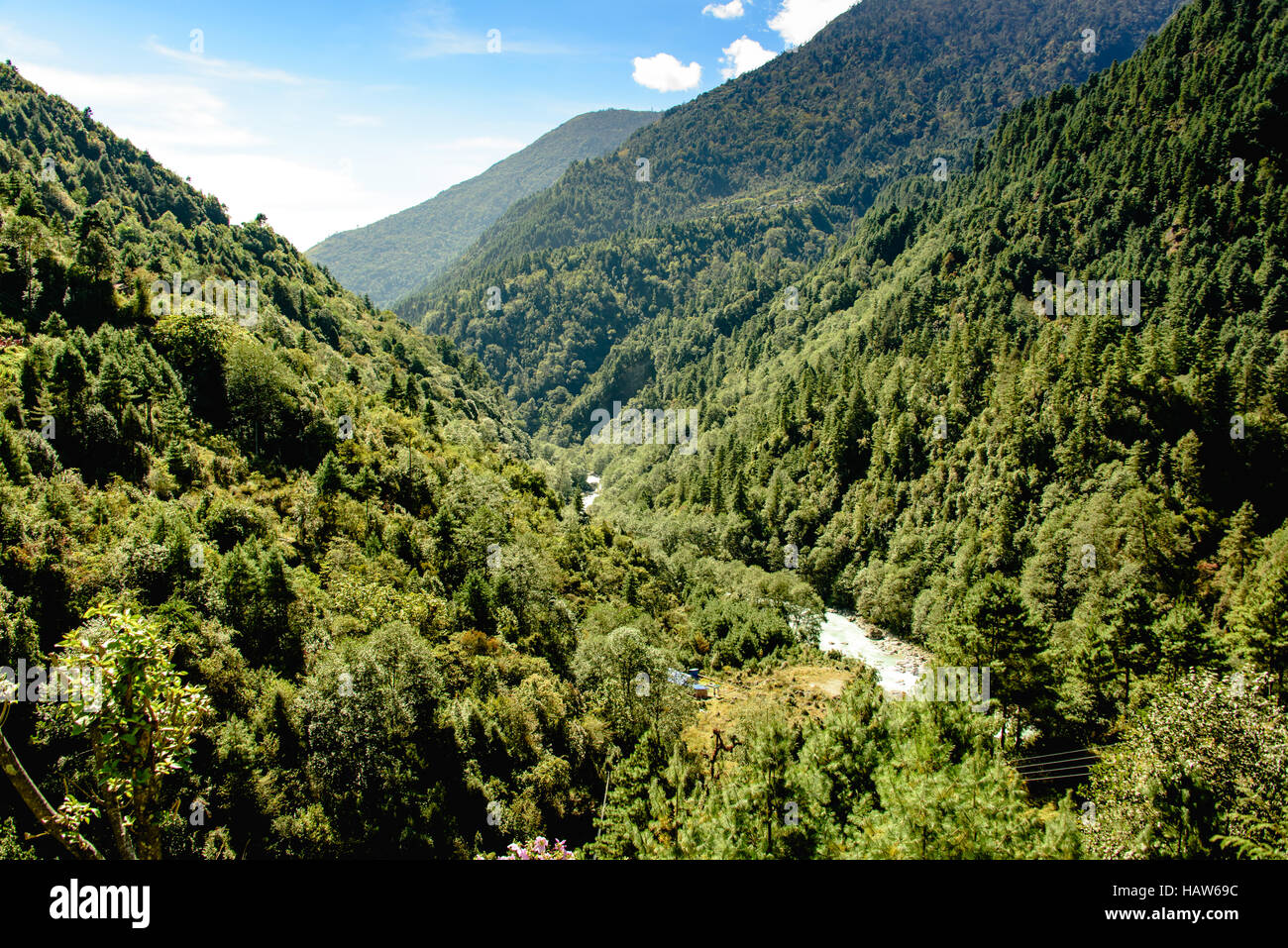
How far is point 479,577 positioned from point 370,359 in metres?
86.0

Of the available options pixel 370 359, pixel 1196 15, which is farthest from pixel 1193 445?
pixel 1196 15

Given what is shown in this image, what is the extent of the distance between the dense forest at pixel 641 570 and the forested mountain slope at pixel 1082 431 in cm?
65

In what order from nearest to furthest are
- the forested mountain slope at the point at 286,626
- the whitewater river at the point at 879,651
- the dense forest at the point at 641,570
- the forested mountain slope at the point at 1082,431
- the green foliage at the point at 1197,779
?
the green foliage at the point at 1197,779
the forested mountain slope at the point at 286,626
the dense forest at the point at 641,570
the forested mountain slope at the point at 1082,431
the whitewater river at the point at 879,651

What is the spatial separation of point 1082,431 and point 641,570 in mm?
71827

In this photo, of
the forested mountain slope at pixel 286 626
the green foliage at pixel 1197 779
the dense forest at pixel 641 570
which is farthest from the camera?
the dense forest at pixel 641 570

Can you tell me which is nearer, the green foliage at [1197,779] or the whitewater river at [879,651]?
the green foliage at [1197,779]

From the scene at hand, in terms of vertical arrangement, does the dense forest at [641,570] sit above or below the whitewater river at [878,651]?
above

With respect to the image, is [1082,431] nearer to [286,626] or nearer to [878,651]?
[878,651]

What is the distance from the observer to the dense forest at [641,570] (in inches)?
1254

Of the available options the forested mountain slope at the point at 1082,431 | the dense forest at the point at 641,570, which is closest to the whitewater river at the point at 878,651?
the dense forest at the point at 641,570

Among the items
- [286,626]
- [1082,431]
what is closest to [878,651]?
[1082,431]

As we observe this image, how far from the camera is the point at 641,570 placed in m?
108

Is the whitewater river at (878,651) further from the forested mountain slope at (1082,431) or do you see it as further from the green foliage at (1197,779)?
the green foliage at (1197,779)

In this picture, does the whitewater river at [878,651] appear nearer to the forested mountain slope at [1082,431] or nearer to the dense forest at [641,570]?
the dense forest at [641,570]
